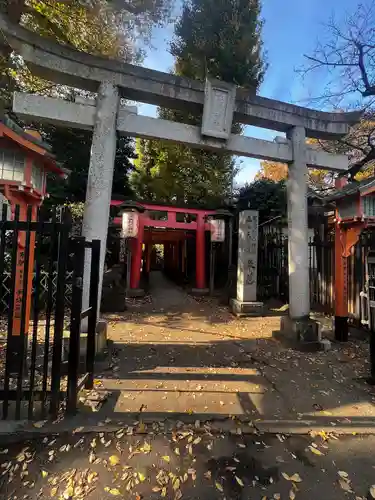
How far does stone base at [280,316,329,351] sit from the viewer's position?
237 inches

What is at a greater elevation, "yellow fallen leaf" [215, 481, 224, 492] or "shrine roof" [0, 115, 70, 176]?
"shrine roof" [0, 115, 70, 176]

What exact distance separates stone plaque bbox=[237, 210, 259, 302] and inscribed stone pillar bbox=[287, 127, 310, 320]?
3.67 m

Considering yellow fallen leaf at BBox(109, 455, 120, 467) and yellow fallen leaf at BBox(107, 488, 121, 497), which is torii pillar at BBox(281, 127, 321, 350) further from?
yellow fallen leaf at BBox(107, 488, 121, 497)

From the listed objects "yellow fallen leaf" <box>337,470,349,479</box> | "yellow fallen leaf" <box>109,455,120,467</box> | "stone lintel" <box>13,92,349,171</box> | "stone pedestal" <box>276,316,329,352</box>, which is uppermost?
"stone lintel" <box>13,92,349,171</box>

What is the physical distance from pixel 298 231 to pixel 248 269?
394 centimetres

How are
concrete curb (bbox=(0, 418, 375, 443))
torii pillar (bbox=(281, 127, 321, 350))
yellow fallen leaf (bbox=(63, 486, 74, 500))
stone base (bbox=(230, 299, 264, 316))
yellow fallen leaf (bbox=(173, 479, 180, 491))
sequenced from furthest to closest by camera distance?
stone base (bbox=(230, 299, 264, 316)) < torii pillar (bbox=(281, 127, 321, 350)) < concrete curb (bbox=(0, 418, 375, 443)) < yellow fallen leaf (bbox=(173, 479, 180, 491)) < yellow fallen leaf (bbox=(63, 486, 74, 500))

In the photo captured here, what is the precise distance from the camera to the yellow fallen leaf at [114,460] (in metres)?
2.72

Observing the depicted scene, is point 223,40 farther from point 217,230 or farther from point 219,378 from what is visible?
point 219,378

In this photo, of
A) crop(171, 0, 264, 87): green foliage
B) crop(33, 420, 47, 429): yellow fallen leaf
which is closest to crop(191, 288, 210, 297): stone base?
crop(171, 0, 264, 87): green foliage

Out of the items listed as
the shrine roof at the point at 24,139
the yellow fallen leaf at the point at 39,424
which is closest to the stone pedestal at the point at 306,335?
the yellow fallen leaf at the point at 39,424

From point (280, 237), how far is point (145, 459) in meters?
10.3

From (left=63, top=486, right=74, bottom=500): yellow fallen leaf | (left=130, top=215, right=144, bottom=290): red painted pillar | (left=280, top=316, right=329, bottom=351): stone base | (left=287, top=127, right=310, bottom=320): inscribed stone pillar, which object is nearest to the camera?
(left=63, top=486, right=74, bottom=500): yellow fallen leaf

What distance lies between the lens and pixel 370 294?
4602mm

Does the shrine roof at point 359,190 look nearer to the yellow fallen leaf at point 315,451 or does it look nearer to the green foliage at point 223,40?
the yellow fallen leaf at point 315,451
